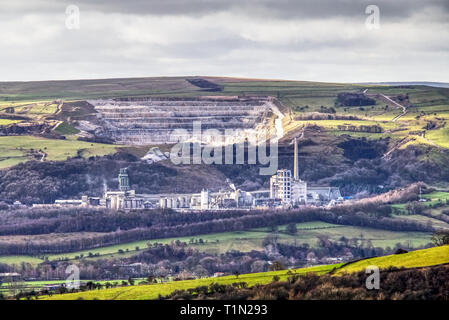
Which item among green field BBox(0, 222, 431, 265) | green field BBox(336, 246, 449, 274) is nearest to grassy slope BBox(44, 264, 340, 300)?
green field BBox(336, 246, 449, 274)

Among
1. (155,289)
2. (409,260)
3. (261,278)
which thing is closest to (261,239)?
(261,278)

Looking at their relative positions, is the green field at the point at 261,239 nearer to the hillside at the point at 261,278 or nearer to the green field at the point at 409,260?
the hillside at the point at 261,278

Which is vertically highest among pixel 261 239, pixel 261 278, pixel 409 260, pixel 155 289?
pixel 409 260

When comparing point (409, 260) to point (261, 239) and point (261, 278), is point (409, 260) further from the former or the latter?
point (261, 239)

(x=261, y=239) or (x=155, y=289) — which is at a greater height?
(x=155, y=289)

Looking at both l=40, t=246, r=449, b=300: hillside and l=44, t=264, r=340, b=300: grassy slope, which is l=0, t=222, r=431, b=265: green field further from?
l=40, t=246, r=449, b=300: hillside

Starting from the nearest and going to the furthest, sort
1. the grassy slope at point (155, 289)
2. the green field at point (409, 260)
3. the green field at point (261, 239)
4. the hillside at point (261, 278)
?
the green field at point (409, 260)
the hillside at point (261, 278)
the grassy slope at point (155, 289)
the green field at point (261, 239)

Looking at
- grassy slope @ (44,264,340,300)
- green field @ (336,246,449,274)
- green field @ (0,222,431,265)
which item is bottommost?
green field @ (0,222,431,265)

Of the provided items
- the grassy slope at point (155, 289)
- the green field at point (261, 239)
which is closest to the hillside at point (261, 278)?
the grassy slope at point (155, 289)
